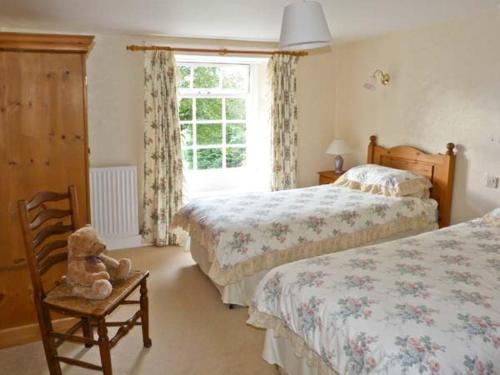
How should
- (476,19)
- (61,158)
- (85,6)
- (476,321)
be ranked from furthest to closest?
(476,19), (85,6), (61,158), (476,321)

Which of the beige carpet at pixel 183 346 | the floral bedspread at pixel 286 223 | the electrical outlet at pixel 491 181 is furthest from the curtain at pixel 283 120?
the electrical outlet at pixel 491 181

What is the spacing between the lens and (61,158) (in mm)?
2730

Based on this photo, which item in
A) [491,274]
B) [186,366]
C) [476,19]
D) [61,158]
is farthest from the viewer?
[476,19]

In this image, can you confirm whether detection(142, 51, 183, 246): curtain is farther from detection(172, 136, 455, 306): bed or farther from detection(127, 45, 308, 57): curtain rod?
detection(172, 136, 455, 306): bed

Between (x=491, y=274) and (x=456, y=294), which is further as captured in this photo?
(x=491, y=274)

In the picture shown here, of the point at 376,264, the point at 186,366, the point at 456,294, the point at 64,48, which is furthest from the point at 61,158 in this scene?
the point at 456,294

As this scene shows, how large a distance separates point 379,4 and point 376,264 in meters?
1.96

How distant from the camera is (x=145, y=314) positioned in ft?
8.88

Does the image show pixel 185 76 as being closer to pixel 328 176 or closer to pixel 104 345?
pixel 328 176

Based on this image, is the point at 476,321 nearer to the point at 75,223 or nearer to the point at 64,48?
the point at 75,223

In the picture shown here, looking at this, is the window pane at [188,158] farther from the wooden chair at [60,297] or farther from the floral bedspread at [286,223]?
the wooden chair at [60,297]

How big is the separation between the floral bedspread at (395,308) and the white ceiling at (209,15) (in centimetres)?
182

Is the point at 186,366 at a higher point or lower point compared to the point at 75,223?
lower

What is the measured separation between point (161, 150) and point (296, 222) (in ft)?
6.11
